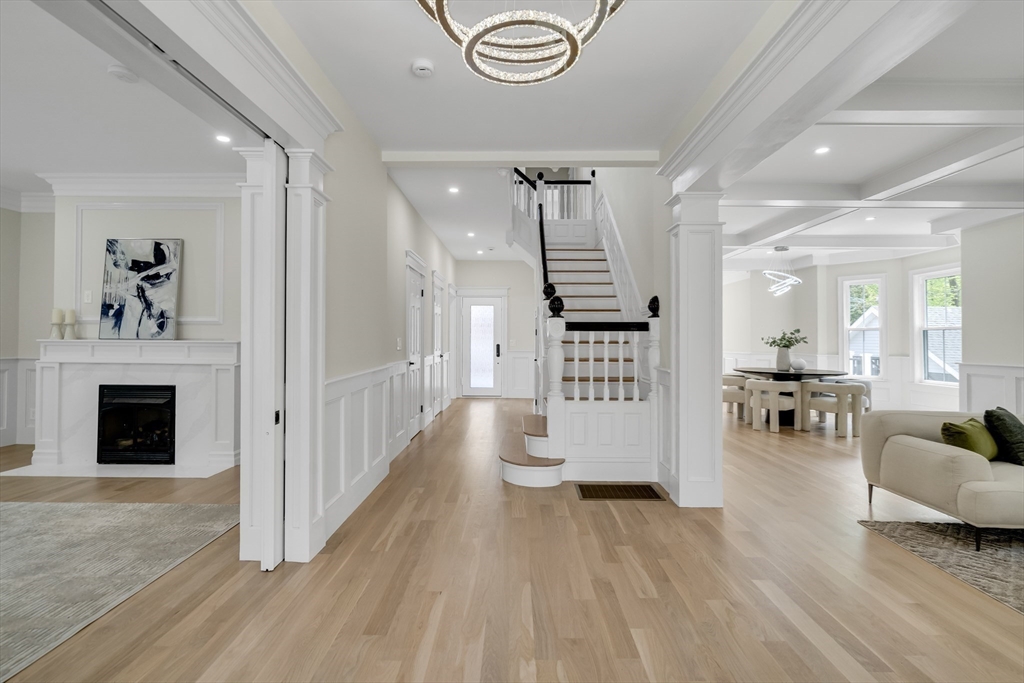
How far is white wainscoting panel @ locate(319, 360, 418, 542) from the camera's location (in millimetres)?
3037

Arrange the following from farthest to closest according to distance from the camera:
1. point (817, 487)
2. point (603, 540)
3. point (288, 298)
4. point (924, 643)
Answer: point (817, 487) → point (603, 540) → point (288, 298) → point (924, 643)

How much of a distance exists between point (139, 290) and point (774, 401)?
24.9 ft

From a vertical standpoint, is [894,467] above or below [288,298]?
below

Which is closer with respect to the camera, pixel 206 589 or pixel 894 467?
pixel 206 589

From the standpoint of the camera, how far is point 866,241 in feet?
24.4

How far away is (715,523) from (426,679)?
2.26 metres

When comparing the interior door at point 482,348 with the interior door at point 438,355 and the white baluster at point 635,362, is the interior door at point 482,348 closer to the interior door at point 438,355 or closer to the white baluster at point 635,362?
the interior door at point 438,355

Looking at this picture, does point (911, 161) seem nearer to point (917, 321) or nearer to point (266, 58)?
point (917, 321)

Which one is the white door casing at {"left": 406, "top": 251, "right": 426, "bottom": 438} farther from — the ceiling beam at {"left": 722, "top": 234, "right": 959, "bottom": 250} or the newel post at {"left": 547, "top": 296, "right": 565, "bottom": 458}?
the ceiling beam at {"left": 722, "top": 234, "right": 959, "bottom": 250}

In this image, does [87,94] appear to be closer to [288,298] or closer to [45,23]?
[45,23]

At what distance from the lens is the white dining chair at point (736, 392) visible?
7.37m

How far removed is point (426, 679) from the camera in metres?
1.76

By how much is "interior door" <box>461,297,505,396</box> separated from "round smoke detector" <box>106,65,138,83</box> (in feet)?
23.8

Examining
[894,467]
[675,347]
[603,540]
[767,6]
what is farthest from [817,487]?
[767,6]
